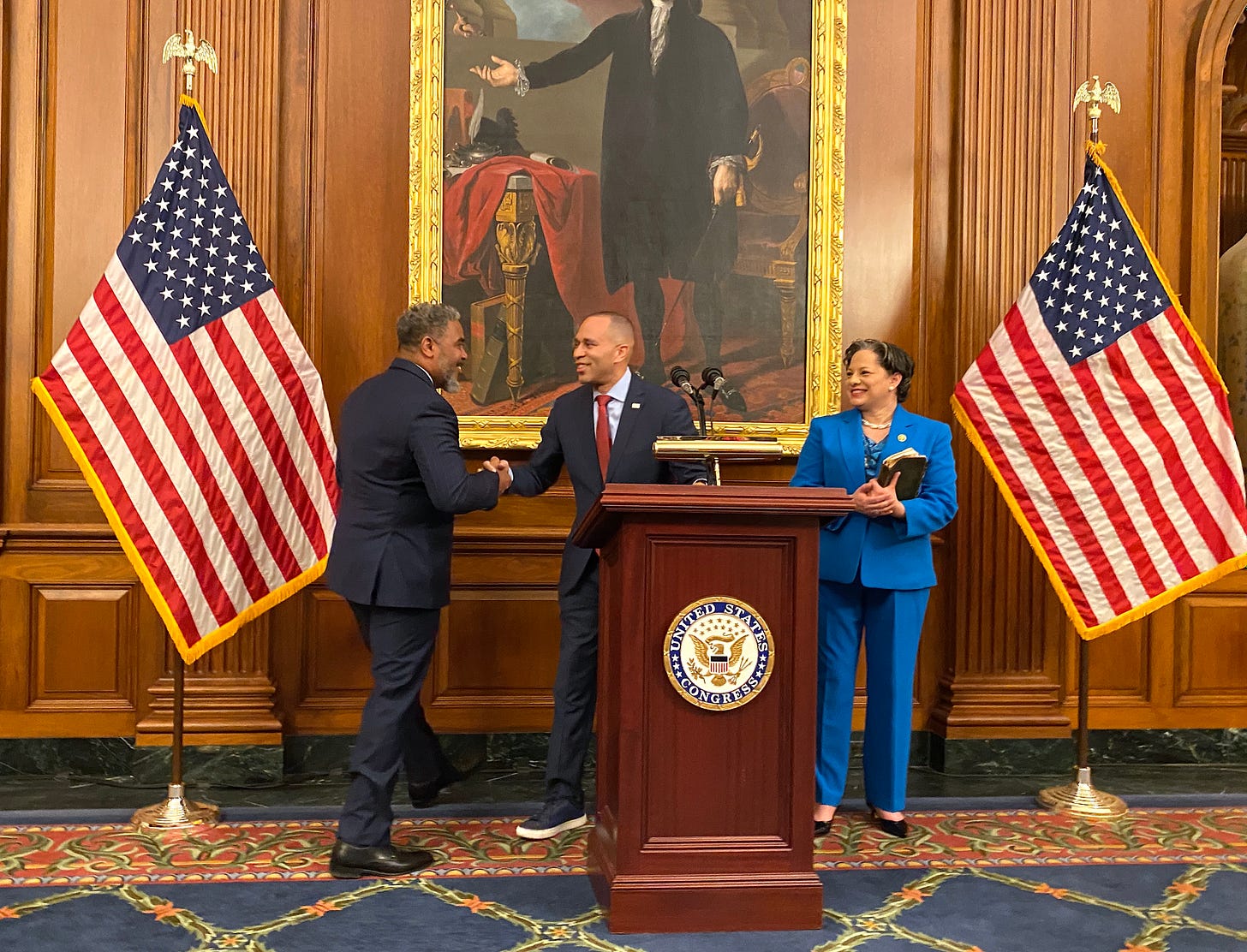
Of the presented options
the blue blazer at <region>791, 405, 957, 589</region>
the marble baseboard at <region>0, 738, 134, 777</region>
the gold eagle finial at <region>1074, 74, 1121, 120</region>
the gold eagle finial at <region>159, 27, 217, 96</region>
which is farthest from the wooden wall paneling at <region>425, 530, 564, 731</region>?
the gold eagle finial at <region>1074, 74, 1121, 120</region>

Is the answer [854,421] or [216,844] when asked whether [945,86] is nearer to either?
[854,421]

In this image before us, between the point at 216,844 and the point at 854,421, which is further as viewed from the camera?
the point at 854,421

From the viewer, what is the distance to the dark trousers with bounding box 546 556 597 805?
4.58m

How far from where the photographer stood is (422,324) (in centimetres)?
431

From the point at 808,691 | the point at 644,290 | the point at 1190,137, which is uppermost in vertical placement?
the point at 1190,137

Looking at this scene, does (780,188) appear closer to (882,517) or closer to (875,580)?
(882,517)

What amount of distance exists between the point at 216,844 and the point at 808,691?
7.48ft

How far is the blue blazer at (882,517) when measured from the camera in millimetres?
4664

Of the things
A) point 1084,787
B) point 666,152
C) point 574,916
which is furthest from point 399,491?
point 1084,787

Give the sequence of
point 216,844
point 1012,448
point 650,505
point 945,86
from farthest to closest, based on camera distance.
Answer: point 945,86
point 1012,448
point 216,844
point 650,505

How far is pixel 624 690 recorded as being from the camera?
3.57 m

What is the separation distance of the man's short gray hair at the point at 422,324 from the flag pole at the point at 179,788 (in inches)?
57.5

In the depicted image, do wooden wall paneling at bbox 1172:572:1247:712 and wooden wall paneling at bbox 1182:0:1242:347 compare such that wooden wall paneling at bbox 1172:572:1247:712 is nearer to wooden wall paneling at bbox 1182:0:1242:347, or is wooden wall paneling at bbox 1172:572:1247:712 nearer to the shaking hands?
wooden wall paneling at bbox 1182:0:1242:347

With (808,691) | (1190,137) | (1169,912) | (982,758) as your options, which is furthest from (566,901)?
(1190,137)
